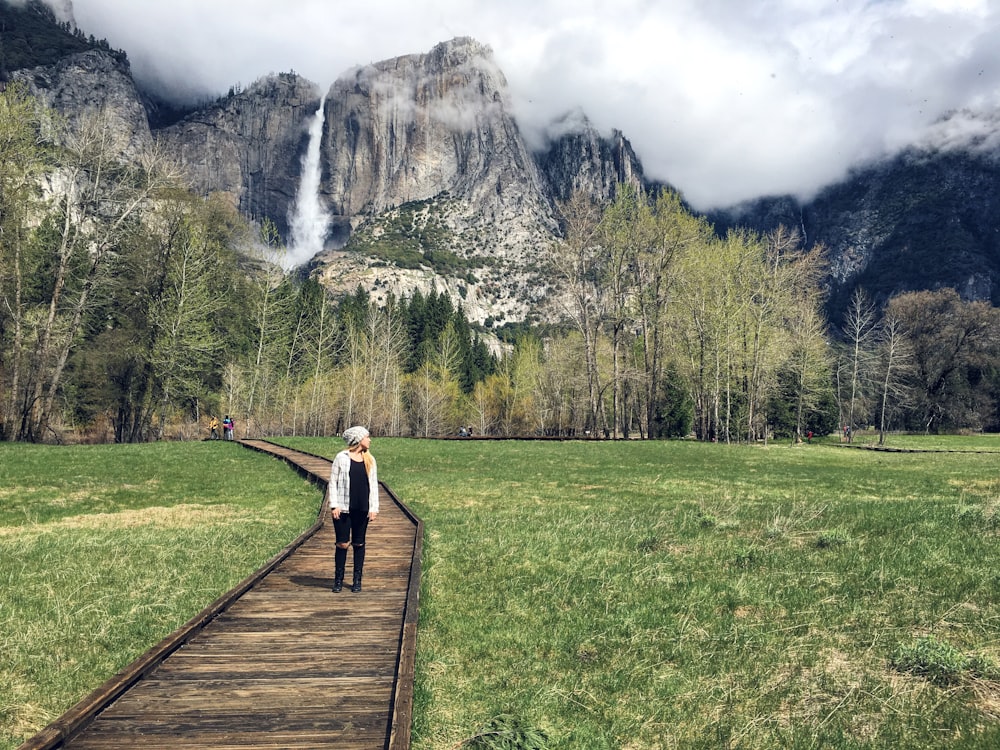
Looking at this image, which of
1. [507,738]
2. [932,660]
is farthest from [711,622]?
[507,738]

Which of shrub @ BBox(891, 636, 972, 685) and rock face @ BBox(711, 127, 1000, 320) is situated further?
rock face @ BBox(711, 127, 1000, 320)

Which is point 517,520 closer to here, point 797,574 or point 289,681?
point 797,574

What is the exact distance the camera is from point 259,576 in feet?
28.6

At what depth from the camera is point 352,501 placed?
27.5 ft

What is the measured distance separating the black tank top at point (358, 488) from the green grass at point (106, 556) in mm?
2570

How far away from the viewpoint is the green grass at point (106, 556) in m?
6.24

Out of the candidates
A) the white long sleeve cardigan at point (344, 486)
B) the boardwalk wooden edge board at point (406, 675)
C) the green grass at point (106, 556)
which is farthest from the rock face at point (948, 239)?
the boardwalk wooden edge board at point (406, 675)

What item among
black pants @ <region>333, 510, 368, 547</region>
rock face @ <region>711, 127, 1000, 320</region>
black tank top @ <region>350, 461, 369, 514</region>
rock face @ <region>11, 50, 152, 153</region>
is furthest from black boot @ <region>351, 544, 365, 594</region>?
rock face @ <region>711, 127, 1000, 320</region>

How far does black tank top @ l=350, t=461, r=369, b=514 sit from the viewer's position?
838 centimetres

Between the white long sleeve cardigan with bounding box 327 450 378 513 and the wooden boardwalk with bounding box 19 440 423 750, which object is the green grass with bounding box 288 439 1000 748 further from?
the white long sleeve cardigan with bounding box 327 450 378 513

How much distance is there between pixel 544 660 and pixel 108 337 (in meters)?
48.1

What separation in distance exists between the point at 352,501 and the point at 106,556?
5.87m

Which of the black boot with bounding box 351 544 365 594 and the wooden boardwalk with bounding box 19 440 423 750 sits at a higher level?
the black boot with bounding box 351 544 365 594

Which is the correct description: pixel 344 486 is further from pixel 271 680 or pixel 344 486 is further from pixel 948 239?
pixel 948 239
